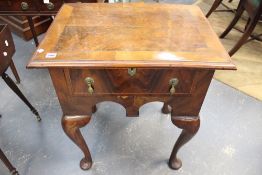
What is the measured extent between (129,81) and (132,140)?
2.13ft

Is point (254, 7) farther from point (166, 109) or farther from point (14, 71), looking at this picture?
point (14, 71)

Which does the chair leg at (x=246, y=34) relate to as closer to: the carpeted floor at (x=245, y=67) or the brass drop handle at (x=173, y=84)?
the carpeted floor at (x=245, y=67)

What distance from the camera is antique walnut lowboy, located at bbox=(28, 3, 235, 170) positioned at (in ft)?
2.37

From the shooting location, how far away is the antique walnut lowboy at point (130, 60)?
28.4 inches

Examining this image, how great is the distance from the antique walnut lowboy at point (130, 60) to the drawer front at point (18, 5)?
1.73 feet

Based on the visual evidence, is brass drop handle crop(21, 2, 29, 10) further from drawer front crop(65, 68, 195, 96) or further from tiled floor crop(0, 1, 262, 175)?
drawer front crop(65, 68, 195, 96)

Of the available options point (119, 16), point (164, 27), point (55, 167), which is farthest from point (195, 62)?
point (55, 167)

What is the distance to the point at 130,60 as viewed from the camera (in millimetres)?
716

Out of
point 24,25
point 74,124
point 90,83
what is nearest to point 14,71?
point 24,25

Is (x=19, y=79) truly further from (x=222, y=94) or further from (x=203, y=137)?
(x=222, y=94)

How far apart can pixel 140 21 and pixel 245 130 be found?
103 centimetres

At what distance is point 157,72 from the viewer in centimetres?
76

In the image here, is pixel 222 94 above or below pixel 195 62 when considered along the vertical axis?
below

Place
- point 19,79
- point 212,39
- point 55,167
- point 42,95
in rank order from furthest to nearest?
point 19,79 < point 42,95 < point 55,167 < point 212,39
